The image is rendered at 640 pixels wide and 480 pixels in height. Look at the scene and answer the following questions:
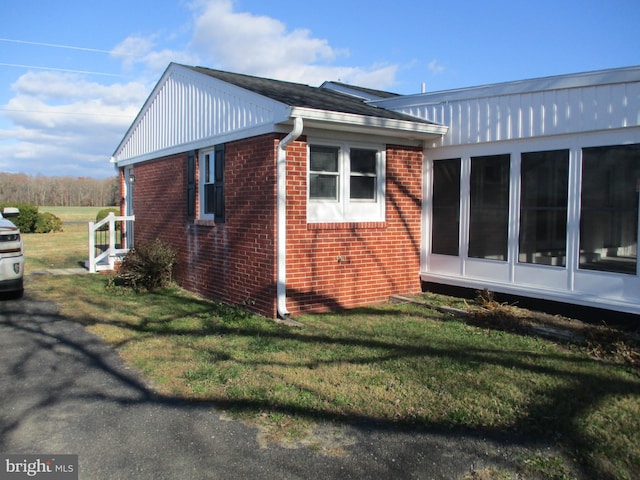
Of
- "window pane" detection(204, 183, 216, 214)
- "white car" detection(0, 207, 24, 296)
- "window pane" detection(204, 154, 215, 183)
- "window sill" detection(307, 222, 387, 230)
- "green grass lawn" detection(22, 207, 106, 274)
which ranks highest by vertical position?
"window pane" detection(204, 154, 215, 183)

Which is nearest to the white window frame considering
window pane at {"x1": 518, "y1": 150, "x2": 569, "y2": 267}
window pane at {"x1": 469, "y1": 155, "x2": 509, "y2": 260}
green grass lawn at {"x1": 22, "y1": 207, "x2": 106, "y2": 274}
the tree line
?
window pane at {"x1": 469, "y1": 155, "x2": 509, "y2": 260}

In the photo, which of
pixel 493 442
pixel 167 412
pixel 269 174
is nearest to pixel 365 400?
pixel 493 442

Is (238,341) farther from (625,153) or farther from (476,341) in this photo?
(625,153)

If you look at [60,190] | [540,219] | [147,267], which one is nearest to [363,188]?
[540,219]

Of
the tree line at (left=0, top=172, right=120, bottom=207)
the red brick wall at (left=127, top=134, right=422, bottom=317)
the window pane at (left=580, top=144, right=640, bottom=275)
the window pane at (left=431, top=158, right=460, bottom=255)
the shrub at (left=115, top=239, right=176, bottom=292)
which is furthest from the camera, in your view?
the tree line at (left=0, top=172, right=120, bottom=207)

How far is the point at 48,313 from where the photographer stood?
8.15 metres

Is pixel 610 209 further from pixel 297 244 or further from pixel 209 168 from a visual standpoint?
pixel 209 168

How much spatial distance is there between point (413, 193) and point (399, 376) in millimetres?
4664

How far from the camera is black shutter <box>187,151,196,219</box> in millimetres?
9883

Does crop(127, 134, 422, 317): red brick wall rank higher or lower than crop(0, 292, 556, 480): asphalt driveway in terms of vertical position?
higher

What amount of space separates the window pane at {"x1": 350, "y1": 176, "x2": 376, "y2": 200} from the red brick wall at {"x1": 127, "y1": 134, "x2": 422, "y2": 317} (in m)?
0.29

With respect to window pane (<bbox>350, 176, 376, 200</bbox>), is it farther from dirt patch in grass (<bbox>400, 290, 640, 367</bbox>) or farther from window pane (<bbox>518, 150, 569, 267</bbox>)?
window pane (<bbox>518, 150, 569, 267</bbox>)

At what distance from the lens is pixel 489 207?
322 inches

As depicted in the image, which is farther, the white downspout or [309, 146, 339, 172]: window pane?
[309, 146, 339, 172]: window pane
